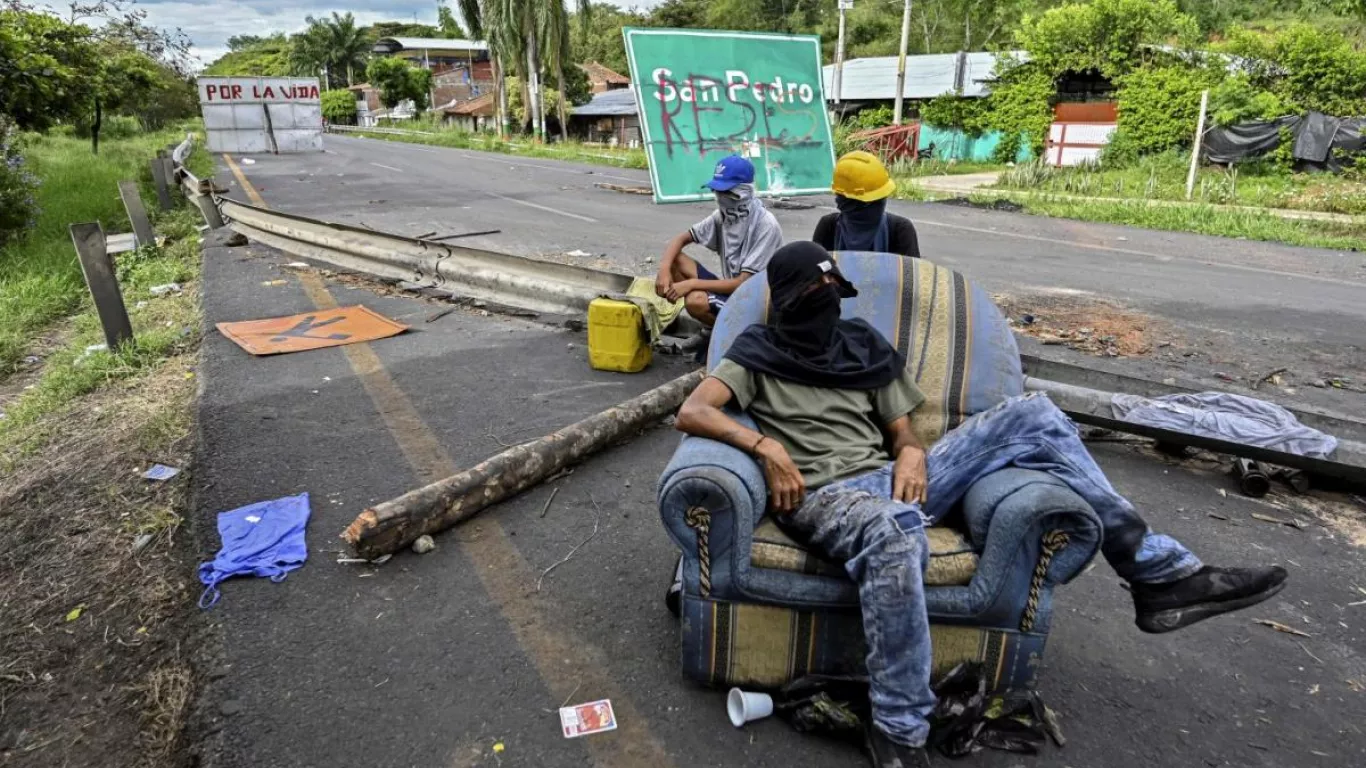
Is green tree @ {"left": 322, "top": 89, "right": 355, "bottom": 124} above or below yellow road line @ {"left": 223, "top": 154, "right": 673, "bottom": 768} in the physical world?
above

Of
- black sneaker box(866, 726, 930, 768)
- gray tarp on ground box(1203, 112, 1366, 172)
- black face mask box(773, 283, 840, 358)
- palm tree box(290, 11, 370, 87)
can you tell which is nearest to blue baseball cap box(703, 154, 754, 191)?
black face mask box(773, 283, 840, 358)

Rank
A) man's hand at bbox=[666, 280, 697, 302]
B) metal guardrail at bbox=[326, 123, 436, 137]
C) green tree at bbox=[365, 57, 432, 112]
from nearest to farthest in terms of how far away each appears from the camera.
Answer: man's hand at bbox=[666, 280, 697, 302], metal guardrail at bbox=[326, 123, 436, 137], green tree at bbox=[365, 57, 432, 112]

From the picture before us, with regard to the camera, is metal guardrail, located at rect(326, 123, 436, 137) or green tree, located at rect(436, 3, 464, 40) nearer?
metal guardrail, located at rect(326, 123, 436, 137)

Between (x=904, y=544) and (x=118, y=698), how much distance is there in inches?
103

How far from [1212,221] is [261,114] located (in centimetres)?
3009

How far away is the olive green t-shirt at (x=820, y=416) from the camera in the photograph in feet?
9.72

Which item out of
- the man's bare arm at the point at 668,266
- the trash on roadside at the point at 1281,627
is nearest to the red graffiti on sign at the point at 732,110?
the man's bare arm at the point at 668,266

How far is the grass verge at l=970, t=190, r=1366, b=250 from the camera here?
1284cm

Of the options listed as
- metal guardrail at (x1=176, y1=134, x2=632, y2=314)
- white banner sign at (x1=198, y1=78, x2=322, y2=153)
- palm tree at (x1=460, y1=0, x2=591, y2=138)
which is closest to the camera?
metal guardrail at (x1=176, y1=134, x2=632, y2=314)

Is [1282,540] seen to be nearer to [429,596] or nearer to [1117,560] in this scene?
[1117,560]

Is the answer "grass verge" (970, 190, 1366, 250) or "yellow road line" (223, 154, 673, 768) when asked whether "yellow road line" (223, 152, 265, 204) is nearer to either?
"yellow road line" (223, 154, 673, 768)

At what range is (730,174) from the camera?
5078mm

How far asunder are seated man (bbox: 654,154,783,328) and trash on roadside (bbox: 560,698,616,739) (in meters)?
3.03

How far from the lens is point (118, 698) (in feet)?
8.77
